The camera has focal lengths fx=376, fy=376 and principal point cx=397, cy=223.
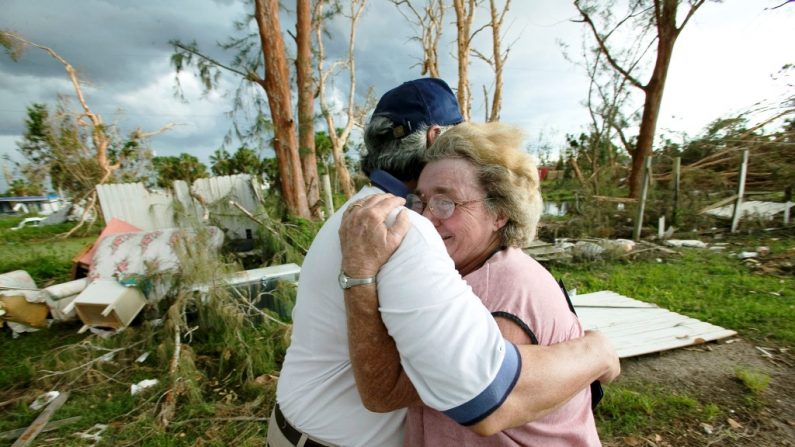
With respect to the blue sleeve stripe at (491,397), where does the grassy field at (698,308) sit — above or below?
below

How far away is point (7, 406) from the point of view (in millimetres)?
3461

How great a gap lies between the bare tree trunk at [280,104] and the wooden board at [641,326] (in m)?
5.72

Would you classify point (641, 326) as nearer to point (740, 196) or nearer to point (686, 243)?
point (686, 243)

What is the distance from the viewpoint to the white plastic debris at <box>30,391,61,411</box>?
336 cm

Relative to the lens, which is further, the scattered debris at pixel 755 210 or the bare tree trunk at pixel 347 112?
the bare tree trunk at pixel 347 112

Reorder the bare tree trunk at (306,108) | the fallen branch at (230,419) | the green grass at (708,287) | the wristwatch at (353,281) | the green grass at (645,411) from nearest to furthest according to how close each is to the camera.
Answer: the wristwatch at (353,281) < the green grass at (645,411) < the fallen branch at (230,419) < the green grass at (708,287) < the bare tree trunk at (306,108)

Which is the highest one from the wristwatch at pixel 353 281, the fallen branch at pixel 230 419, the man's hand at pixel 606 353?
the wristwatch at pixel 353 281

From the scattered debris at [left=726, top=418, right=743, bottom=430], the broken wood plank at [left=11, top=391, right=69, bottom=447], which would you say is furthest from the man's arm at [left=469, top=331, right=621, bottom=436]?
the broken wood plank at [left=11, top=391, right=69, bottom=447]

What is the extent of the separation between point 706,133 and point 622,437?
488 inches

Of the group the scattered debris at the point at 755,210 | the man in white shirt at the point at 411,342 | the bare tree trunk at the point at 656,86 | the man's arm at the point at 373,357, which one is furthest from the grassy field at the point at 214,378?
the bare tree trunk at the point at 656,86

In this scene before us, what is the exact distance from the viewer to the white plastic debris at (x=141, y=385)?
3.40m

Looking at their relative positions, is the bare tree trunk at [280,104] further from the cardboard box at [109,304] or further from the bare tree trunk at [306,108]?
the cardboard box at [109,304]

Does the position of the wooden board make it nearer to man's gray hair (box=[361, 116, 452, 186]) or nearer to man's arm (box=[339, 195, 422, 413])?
man's gray hair (box=[361, 116, 452, 186])

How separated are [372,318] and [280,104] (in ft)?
25.7
